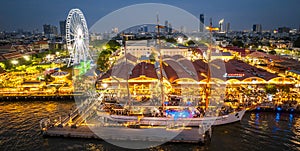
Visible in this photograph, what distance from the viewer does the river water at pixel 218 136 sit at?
1067 centimetres

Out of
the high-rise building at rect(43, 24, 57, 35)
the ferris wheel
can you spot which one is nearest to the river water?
the ferris wheel

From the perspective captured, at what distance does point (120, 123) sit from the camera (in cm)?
1258

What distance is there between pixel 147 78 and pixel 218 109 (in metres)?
6.40

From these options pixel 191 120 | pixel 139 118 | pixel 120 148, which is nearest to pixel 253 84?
pixel 191 120

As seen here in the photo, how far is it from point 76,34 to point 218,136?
21421mm

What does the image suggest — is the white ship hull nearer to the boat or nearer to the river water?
the boat

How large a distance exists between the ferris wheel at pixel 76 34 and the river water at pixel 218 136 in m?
12.3

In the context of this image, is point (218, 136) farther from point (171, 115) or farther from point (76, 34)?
point (76, 34)

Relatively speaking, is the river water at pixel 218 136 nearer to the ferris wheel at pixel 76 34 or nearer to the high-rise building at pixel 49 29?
the ferris wheel at pixel 76 34

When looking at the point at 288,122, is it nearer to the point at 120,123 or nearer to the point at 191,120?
the point at 191,120

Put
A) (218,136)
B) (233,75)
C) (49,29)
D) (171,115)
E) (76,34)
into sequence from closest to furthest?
(218,136) < (171,115) < (233,75) < (76,34) < (49,29)

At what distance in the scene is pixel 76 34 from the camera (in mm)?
26625

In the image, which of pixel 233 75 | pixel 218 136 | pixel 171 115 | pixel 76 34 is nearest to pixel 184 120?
pixel 171 115

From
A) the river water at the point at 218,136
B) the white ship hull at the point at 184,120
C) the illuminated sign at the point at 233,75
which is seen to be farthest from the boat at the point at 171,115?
the illuminated sign at the point at 233,75
